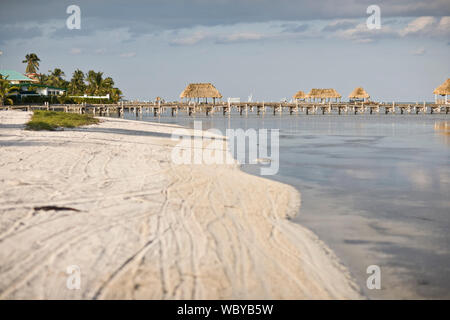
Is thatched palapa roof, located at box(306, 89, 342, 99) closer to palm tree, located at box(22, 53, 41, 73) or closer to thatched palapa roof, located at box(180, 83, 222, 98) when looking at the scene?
thatched palapa roof, located at box(180, 83, 222, 98)

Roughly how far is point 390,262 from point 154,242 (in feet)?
10.5

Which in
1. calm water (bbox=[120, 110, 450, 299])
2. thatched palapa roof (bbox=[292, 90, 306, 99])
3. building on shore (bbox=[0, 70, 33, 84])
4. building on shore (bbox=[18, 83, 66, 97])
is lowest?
calm water (bbox=[120, 110, 450, 299])

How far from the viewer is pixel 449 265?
645cm

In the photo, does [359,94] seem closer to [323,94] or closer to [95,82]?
[323,94]

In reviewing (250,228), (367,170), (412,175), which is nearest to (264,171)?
(367,170)

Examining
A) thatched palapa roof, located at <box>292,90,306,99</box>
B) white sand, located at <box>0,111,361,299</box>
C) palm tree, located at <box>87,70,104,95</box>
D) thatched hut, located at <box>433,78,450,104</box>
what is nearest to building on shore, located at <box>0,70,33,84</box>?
palm tree, located at <box>87,70,104,95</box>

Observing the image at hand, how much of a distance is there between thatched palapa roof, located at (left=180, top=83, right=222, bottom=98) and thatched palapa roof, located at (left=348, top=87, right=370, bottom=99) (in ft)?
100

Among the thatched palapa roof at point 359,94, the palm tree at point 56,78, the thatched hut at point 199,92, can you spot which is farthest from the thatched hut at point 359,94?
the palm tree at point 56,78

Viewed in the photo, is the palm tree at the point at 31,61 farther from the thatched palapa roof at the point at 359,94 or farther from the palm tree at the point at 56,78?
the thatched palapa roof at the point at 359,94

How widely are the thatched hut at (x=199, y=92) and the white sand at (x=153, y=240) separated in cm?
7088

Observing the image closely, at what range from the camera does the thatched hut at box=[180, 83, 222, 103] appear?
81.3 metres

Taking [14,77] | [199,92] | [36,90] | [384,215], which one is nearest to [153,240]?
[384,215]

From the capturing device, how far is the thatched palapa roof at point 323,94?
9312 cm

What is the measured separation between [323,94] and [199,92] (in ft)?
90.1
